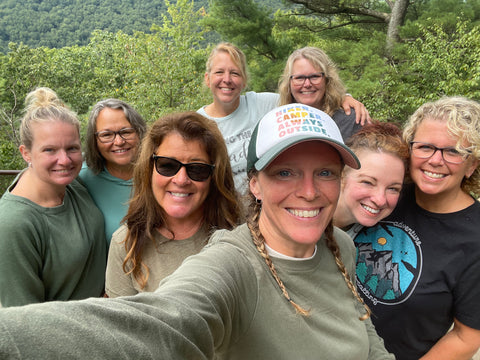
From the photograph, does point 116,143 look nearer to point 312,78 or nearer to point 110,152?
point 110,152

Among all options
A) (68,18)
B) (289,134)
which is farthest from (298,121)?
(68,18)

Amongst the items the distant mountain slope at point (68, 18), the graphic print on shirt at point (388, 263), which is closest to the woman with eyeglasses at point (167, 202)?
the graphic print on shirt at point (388, 263)

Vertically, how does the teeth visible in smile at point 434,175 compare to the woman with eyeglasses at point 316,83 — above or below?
below

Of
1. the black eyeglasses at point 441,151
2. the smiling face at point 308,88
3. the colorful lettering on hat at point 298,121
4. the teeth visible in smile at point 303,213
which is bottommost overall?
the teeth visible in smile at point 303,213

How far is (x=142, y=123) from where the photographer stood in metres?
2.39

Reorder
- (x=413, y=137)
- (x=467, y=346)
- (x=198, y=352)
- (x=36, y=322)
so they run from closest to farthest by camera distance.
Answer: (x=36, y=322), (x=198, y=352), (x=467, y=346), (x=413, y=137)

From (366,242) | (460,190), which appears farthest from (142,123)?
(460,190)

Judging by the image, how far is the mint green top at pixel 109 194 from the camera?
2082 millimetres

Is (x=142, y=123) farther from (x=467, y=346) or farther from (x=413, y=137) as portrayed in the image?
(x=467, y=346)

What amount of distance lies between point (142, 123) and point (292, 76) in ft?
4.42

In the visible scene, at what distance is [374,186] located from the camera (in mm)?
1696

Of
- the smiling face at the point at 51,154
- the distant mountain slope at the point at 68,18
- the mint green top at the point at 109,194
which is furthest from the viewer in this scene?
the distant mountain slope at the point at 68,18

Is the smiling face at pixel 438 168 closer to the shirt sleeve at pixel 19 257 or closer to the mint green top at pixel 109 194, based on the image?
the mint green top at pixel 109 194

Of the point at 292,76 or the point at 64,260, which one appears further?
the point at 292,76
